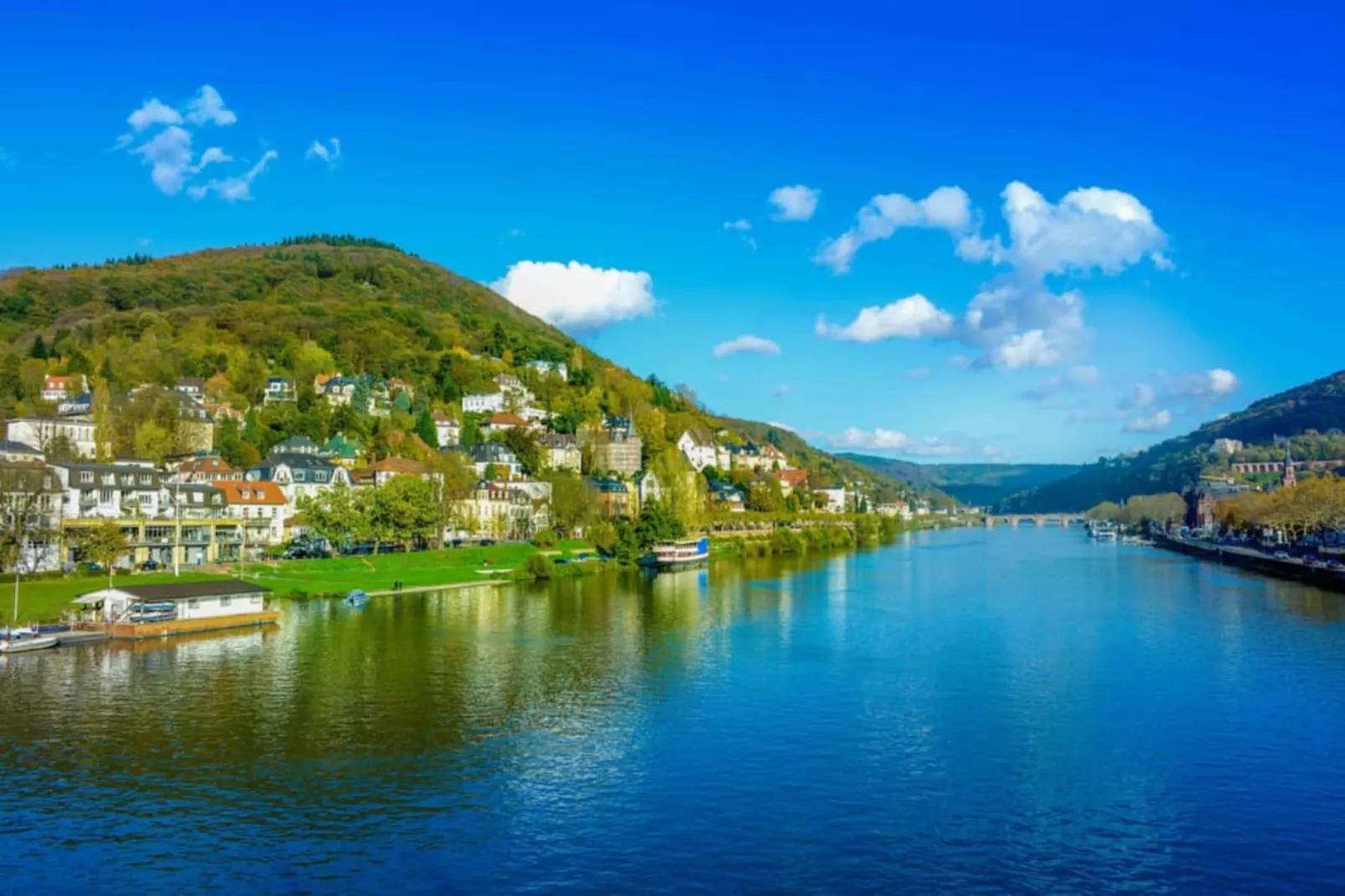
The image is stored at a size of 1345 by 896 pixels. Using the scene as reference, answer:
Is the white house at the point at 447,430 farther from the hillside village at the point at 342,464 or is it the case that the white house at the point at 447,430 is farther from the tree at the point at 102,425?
the tree at the point at 102,425

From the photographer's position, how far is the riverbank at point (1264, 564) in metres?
76.2

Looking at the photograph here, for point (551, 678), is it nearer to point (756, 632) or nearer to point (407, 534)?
point (756, 632)

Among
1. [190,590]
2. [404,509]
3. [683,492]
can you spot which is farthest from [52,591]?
[683,492]

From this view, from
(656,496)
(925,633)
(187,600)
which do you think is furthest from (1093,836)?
(656,496)

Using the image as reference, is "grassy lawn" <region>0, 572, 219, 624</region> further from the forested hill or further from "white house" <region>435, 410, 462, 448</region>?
"white house" <region>435, 410, 462, 448</region>

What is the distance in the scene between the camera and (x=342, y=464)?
104 metres

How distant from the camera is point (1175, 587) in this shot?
7656 cm

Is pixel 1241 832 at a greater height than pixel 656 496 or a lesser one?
lesser

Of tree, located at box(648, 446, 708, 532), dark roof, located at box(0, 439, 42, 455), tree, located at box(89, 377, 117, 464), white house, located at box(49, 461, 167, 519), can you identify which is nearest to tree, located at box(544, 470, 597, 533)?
tree, located at box(648, 446, 708, 532)

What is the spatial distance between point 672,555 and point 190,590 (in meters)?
→ 48.6

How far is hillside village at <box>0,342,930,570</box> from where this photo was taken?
72.4m

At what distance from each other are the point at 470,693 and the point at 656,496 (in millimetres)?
82502

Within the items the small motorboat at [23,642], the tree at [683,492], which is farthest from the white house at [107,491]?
the tree at [683,492]

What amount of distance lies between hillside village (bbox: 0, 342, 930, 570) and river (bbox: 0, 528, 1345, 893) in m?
26.3
